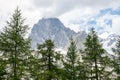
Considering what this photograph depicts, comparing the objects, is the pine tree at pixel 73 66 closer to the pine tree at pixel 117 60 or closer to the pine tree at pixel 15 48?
the pine tree at pixel 117 60

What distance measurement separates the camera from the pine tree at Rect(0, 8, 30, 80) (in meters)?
23.3

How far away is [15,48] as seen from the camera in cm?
2423

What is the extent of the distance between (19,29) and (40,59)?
402cm

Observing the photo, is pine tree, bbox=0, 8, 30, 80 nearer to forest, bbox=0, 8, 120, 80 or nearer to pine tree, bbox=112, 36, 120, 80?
forest, bbox=0, 8, 120, 80

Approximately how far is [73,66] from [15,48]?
11778mm

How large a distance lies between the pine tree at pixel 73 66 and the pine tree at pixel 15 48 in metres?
9.79

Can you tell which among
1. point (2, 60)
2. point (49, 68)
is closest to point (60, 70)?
point (49, 68)

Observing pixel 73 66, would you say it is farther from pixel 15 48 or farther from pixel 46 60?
pixel 15 48

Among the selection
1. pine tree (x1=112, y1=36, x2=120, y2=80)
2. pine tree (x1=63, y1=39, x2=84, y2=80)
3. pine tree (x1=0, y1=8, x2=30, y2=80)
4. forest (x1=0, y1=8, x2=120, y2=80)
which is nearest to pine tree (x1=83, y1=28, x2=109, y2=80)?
forest (x1=0, y1=8, x2=120, y2=80)

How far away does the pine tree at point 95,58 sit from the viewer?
2937cm

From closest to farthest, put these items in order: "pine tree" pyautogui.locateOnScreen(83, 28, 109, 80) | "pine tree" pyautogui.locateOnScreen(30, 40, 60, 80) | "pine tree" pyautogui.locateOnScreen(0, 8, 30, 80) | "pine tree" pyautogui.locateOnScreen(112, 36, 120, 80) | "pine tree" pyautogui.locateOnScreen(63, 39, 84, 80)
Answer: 1. "pine tree" pyautogui.locateOnScreen(0, 8, 30, 80)
2. "pine tree" pyautogui.locateOnScreen(30, 40, 60, 80)
3. "pine tree" pyautogui.locateOnScreen(83, 28, 109, 80)
4. "pine tree" pyautogui.locateOnScreen(112, 36, 120, 80)
5. "pine tree" pyautogui.locateOnScreen(63, 39, 84, 80)

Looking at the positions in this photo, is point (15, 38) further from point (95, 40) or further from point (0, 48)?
point (95, 40)

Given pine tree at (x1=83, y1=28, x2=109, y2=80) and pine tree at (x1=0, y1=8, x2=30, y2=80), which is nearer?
pine tree at (x1=0, y1=8, x2=30, y2=80)

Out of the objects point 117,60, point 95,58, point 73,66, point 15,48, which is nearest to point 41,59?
point 15,48
